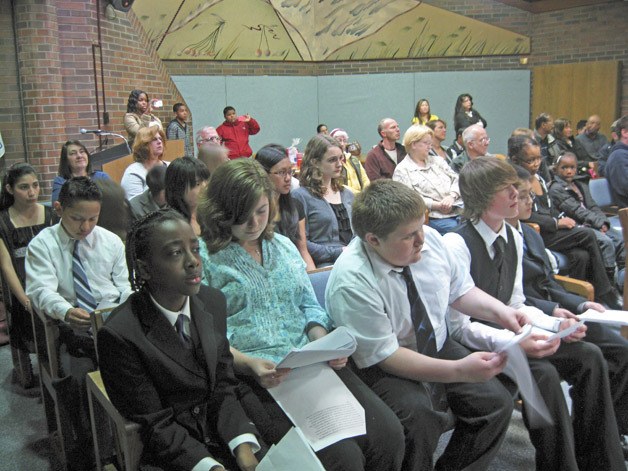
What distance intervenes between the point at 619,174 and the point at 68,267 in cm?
453

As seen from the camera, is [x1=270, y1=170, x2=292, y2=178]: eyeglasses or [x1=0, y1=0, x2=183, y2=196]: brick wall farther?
[x1=0, y1=0, x2=183, y2=196]: brick wall

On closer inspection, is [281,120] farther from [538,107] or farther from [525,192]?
[525,192]

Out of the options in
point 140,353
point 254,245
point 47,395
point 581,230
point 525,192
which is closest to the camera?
point 140,353

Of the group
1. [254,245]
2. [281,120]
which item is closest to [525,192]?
[254,245]

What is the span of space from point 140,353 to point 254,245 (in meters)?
0.70

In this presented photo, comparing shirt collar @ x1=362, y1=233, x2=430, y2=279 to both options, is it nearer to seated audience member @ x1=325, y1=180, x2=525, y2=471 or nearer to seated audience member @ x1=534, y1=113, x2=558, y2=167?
seated audience member @ x1=325, y1=180, x2=525, y2=471

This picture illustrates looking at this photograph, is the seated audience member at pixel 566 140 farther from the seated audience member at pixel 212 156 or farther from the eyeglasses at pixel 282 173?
the eyeglasses at pixel 282 173

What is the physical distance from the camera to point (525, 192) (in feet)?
11.4

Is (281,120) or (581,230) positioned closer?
(581,230)

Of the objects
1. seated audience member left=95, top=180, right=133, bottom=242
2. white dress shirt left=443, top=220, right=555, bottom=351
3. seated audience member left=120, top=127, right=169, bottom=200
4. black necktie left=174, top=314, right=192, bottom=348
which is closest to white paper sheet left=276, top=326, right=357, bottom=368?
black necktie left=174, top=314, right=192, bottom=348

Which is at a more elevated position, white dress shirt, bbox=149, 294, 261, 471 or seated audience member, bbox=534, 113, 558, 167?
seated audience member, bbox=534, 113, 558, 167

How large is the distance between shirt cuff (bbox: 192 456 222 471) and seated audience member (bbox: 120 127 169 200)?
120 inches

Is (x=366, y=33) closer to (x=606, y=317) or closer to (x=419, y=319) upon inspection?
(x=606, y=317)

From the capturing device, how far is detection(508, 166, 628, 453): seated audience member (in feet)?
8.80
